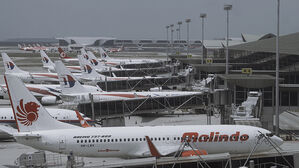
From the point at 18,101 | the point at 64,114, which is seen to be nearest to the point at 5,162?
the point at 18,101

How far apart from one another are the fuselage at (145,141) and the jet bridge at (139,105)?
11868 mm

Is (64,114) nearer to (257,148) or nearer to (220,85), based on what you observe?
(257,148)

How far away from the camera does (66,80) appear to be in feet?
180

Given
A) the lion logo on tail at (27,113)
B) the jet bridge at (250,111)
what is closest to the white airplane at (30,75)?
the jet bridge at (250,111)

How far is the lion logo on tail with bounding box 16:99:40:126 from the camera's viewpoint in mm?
28297

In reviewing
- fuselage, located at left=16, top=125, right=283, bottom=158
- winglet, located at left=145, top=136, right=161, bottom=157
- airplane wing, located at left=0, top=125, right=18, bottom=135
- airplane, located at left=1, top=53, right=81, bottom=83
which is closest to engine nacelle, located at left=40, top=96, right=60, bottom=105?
airplane, located at left=1, top=53, right=81, bottom=83

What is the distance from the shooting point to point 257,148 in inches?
1128

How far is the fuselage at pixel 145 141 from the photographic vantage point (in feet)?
92.8

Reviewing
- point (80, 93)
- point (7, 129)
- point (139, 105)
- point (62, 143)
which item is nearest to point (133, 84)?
point (80, 93)

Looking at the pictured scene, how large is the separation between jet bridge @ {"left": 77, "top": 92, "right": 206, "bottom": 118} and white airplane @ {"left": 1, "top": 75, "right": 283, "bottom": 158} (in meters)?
11.7

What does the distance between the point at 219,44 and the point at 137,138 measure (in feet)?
445

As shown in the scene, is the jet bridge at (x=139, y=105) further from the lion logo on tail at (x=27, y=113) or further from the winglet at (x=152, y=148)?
the winglet at (x=152, y=148)

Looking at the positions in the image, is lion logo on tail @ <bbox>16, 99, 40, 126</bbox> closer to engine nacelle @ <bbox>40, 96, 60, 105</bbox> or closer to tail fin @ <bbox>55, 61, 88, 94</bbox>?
tail fin @ <bbox>55, 61, 88, 94</bbox>

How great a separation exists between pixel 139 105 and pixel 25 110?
63.8 feet
